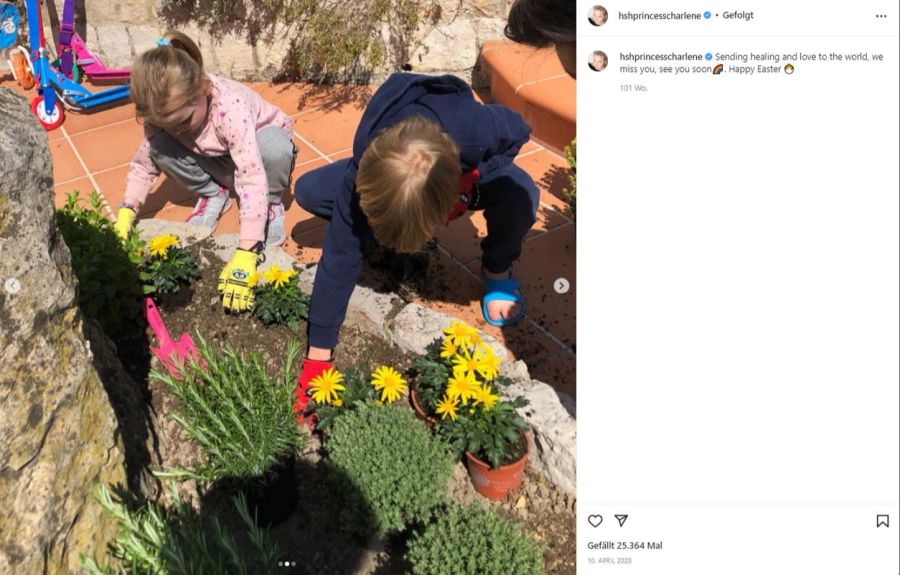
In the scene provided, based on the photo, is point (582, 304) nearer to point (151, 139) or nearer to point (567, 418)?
point (567, 418)

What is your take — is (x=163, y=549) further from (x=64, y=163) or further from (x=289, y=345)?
(x=64, y=163)

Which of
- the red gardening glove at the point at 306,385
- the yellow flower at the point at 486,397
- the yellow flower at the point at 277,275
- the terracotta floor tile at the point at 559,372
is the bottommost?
the terracotta floor tile at the point at 559,372

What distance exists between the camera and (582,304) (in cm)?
110

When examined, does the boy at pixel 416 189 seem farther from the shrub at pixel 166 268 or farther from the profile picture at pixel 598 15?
the profile picture at pixel 598 15

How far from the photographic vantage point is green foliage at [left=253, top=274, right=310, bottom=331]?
9.20ft

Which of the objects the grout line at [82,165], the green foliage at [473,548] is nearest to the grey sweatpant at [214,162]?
the grout line at [82,165]

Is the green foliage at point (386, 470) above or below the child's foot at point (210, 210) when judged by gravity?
above

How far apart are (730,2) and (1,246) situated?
1.50m

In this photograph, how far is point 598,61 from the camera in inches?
42.0

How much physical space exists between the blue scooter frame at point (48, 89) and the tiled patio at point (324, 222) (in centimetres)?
11

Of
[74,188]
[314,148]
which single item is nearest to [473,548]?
[314,148]

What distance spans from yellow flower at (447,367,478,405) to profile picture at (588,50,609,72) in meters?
1.31

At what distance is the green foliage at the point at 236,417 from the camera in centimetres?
213

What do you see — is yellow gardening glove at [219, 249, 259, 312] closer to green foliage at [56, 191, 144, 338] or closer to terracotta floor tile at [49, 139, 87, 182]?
green foliage at [56, 191, 144, 338]
